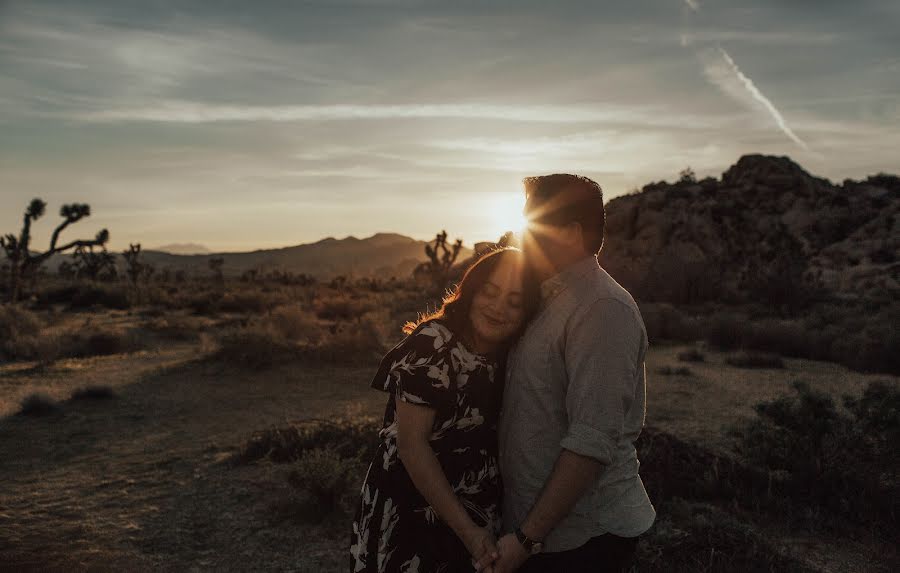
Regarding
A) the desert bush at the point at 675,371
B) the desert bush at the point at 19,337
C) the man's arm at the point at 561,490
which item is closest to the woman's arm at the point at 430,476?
the man's arm at the point at 561,490

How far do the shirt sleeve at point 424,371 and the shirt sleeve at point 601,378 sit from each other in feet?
1.36

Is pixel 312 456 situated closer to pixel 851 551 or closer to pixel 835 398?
pixel 851 551

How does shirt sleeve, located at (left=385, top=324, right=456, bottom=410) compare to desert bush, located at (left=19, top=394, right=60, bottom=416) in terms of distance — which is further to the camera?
desert bush, located at (left=19, top=394, right=60, bottom=416)

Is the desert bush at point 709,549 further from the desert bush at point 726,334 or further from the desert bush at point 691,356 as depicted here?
the desert bush at point 726,334

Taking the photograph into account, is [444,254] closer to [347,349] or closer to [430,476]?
[347,349]

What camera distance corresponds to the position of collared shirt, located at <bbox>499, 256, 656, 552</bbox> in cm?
190

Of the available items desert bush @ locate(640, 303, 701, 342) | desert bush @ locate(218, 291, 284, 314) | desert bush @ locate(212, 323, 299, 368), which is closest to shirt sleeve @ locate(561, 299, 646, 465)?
desert bush @ locate(212, 323, 299, 368)

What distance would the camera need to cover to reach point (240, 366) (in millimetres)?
12203

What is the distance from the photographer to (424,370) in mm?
2121

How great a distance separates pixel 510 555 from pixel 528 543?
66 millimetres

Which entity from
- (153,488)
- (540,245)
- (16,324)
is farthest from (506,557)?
(16,324)

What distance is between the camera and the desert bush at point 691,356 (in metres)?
12.5

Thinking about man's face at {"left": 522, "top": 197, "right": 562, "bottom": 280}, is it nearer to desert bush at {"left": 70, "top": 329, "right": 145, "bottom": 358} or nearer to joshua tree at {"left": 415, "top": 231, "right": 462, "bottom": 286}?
desert bush at {"left": 70, "top": 329, "right": 145, "bottom": 358}

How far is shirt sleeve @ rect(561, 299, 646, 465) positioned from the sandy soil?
357 cm
